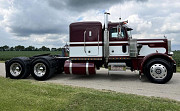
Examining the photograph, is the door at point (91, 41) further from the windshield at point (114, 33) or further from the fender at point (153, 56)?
the fender at point (153, 56)

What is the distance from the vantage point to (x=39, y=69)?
8.42 m

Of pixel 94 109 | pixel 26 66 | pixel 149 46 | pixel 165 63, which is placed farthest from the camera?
pixel 26 66

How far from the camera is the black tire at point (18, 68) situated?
840 cm

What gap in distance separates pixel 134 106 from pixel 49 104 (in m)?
2.08

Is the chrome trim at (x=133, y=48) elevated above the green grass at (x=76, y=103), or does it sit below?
above

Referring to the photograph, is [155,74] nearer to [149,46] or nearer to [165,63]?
[165,63]

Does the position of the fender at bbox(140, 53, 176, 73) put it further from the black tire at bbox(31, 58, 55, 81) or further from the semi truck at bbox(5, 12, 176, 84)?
the black tire at bbox(31, 58, 55, 81)

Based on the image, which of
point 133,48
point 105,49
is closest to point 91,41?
point 105,49

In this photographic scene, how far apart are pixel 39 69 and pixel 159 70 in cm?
586

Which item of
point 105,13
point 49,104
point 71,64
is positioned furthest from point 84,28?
point 49,104

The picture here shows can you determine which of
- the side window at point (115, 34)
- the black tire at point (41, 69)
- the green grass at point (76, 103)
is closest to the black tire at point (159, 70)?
the side window at point (115, 34)

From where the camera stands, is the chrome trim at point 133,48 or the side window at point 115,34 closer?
the chrome trim at point 133,48

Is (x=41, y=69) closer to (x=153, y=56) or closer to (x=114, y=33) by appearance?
(x=114, y=33)

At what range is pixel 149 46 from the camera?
7949mm
